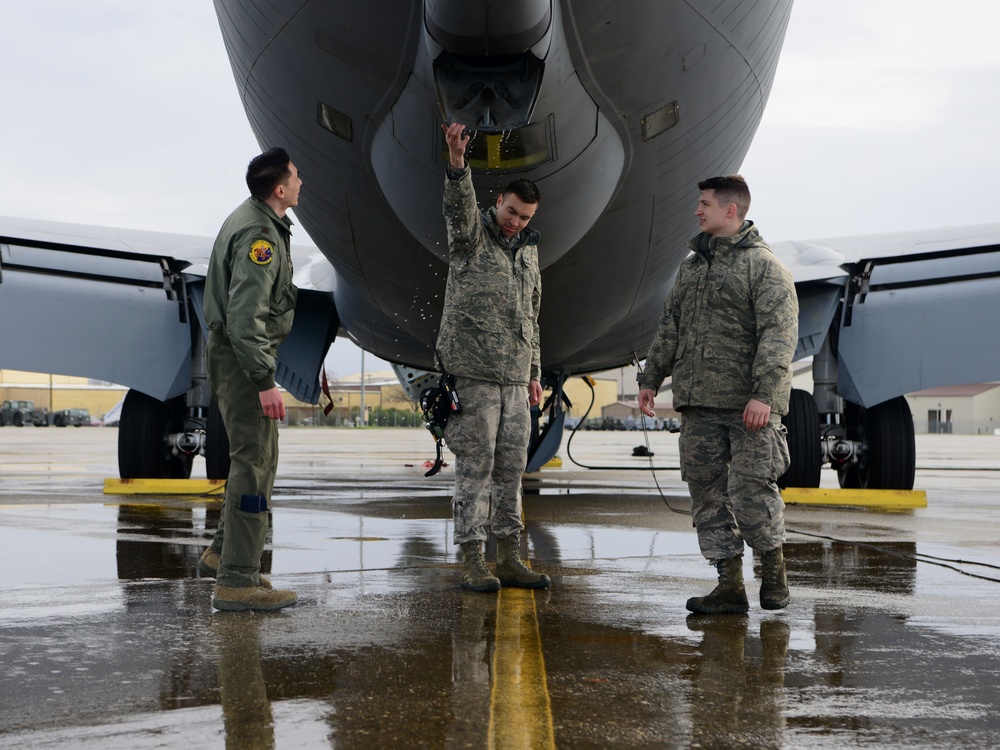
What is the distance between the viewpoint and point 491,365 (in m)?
5.27

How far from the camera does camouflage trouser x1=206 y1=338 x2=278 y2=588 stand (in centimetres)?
464

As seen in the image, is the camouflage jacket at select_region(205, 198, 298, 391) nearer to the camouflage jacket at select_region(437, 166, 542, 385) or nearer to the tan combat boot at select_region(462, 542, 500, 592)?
the camouflage jacket at select_region(437, 166, 542, 385)

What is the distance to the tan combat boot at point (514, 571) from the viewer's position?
5203 millimetres

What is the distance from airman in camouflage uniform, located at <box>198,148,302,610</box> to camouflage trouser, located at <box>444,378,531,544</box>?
91 cm

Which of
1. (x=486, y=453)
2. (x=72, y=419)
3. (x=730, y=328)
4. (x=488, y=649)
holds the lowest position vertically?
(x=488, y=649)

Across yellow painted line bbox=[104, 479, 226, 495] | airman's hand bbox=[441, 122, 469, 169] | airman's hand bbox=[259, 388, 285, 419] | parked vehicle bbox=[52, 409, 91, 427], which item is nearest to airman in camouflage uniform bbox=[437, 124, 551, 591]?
airman's hand bbox=[441, 122, 469, 169]

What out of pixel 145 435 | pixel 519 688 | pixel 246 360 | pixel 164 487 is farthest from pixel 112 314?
pixel 519 688

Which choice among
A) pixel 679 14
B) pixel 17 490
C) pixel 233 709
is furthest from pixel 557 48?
pixel 17 490

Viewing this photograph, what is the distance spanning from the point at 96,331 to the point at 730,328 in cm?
742

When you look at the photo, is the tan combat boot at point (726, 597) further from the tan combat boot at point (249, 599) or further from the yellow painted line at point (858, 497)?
the yellow painted line at point (858, 497)

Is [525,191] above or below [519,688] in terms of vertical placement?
above

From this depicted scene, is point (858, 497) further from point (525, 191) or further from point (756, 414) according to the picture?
point (525, 191)

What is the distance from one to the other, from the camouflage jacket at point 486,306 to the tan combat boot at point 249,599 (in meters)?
1.36

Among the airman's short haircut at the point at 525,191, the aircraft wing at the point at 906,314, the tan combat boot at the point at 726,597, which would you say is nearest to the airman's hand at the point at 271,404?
the airman's short haircut at the point at 525,191
